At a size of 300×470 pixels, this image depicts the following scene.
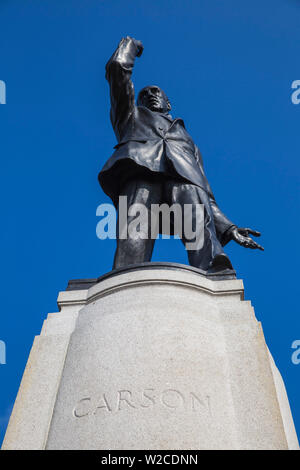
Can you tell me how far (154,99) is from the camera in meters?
8.84

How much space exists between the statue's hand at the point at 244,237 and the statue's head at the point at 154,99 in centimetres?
266

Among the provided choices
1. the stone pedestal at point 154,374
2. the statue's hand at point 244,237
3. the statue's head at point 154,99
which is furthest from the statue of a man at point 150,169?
the stone pedestal at point 154,374

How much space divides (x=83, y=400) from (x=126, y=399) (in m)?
0.35

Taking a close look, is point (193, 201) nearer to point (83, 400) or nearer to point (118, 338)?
point (118, 338)

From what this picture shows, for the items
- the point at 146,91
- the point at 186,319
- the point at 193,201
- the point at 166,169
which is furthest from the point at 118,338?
the point at 146,91

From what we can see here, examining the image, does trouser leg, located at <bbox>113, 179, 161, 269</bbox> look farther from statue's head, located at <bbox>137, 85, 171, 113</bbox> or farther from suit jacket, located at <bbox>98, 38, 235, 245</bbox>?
statue's head, located at <bbox>137, 85, 171, 113</bbox>

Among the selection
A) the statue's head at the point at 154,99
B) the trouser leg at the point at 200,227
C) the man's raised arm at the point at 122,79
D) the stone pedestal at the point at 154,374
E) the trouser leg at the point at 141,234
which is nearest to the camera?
the stone pedestal at the point at 154,374

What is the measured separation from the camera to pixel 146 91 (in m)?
8.95

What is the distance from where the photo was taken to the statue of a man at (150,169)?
21.5ft

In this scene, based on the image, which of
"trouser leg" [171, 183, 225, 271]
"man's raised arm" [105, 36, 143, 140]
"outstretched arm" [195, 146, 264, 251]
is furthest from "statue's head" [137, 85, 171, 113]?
"outstretched arm" [195, 146, 264, 251]

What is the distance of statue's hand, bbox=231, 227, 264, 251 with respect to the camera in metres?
6.91

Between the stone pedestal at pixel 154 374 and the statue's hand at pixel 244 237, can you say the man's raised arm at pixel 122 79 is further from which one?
the stone pedestal at pixel 154 374

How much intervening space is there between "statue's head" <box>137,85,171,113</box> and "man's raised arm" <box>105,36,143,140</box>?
2.58ft
